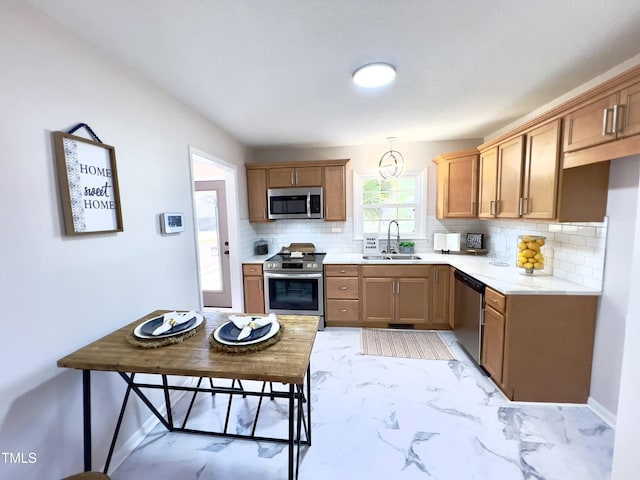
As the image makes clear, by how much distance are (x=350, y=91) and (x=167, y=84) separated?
1.38m

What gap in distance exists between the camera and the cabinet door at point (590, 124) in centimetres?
154

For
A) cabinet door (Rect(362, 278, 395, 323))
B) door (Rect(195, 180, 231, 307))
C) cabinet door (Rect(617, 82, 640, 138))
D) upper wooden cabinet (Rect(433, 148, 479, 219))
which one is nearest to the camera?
cabinet door (Rect(617, 82, 640, 138))

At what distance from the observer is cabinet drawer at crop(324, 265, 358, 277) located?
334cm

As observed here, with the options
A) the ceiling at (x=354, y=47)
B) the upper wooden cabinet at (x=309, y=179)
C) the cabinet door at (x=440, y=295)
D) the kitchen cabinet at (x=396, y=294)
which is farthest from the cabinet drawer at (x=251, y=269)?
the cabinet door at (x=440, y=295)

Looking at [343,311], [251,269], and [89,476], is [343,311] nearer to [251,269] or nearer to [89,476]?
[251,269]

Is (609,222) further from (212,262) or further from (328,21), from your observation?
(212,262)

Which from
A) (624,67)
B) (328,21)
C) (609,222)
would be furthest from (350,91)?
(609,222)

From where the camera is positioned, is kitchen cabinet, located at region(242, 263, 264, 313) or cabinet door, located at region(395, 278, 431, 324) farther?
kitchen cabinet, located at region(242, 263, 264, 313)

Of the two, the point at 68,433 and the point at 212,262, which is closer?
the point at 68,433

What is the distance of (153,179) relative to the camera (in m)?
1.92

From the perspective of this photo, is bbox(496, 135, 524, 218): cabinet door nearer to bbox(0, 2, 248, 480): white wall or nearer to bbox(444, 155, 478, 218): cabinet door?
bbox(444, 155, 478, 218): cabinet door

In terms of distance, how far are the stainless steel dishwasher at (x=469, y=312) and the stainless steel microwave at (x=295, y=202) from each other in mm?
1929

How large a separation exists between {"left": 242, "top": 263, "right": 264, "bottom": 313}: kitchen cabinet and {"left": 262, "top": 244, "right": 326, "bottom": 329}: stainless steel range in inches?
3.8

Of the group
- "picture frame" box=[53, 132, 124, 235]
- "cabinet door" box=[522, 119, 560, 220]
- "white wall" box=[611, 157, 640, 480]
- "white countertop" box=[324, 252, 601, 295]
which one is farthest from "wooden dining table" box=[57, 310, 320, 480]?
"cabinet door" box=[522, 119, 560, 220]
